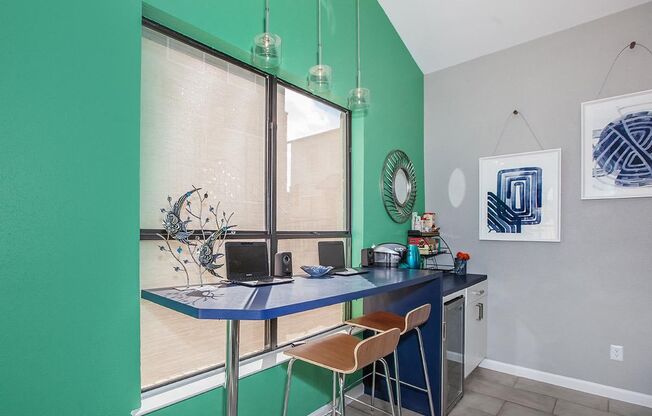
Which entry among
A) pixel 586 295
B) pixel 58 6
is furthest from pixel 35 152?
pixel 586 295

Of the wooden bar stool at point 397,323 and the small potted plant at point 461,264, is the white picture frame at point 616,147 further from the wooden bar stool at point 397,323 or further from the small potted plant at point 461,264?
the wooden bar stool at point 397,323

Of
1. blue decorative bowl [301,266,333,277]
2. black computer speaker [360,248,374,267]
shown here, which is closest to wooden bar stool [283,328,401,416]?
blue decorative bowl [301,266,333,277]

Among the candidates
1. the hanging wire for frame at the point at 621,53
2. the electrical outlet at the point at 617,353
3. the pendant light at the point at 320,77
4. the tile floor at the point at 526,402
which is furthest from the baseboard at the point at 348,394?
the hanging wire for frame at the point at 621,53

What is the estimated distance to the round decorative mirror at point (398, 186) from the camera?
3.07 meters

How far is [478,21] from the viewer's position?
299cm

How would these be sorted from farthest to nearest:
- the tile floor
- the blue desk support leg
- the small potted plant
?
the small potted plant, the tile floor, the blue desk support leg

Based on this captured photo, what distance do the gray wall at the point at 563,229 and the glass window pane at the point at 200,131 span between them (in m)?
2.19

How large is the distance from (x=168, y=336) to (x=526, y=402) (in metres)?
2.56

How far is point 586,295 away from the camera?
2785mm

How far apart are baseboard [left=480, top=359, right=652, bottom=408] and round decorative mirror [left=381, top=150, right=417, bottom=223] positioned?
1.55 m

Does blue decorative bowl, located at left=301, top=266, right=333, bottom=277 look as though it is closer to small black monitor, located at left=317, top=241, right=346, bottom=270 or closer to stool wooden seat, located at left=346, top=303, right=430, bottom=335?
small black monitor, located at left=317, top=241, right=346, bottom=270

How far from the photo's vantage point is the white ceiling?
2.77m

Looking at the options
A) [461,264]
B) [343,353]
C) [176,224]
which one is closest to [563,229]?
[461,264]

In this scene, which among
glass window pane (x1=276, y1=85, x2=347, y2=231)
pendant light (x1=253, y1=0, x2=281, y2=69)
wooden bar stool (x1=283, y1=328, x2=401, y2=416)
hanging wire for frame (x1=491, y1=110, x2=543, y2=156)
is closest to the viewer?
wooden bar stool (x1=283, y1=328, x2=401, y2=416)
